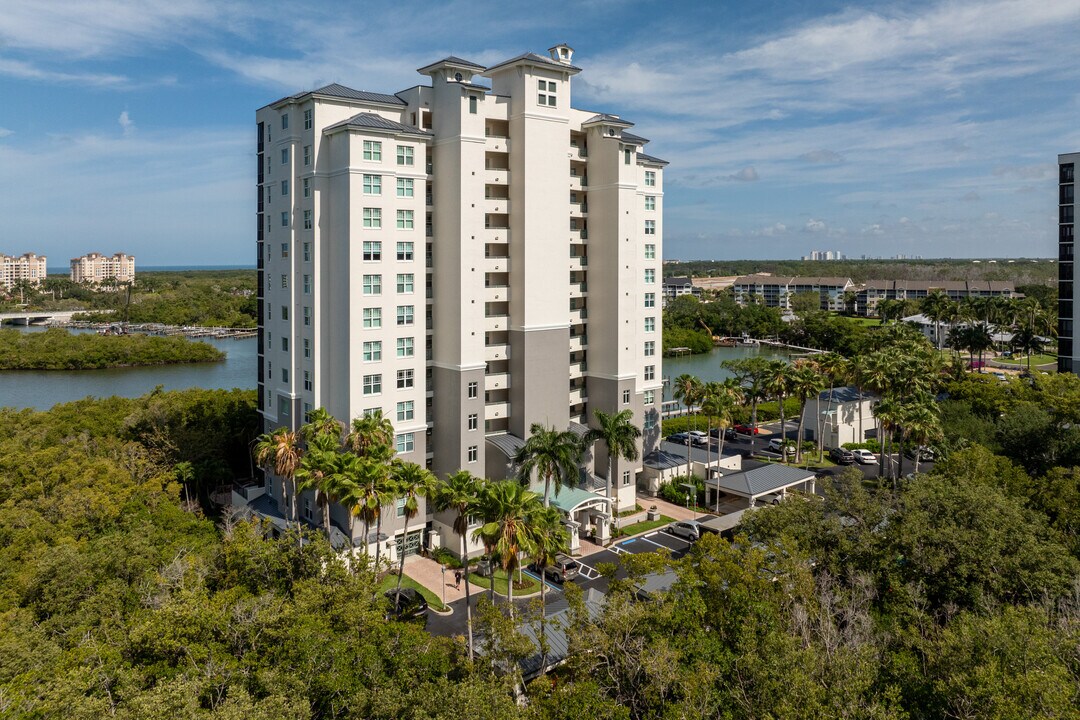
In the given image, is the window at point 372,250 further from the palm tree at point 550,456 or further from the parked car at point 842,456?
the parked car at point 842,456

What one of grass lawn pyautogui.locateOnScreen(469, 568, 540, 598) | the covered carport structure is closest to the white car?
the covered carport structure

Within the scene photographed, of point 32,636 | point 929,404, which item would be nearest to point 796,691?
point 32,636

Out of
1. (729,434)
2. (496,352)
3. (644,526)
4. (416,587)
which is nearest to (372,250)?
(496,352)

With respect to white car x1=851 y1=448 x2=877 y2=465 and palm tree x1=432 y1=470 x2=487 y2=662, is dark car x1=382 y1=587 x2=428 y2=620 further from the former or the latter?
white car x1=851 y1=448 x2=877 y2=465

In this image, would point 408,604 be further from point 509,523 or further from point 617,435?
point 617,435

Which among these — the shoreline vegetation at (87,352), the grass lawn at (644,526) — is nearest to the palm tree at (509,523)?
the grass lawn at (644,526)

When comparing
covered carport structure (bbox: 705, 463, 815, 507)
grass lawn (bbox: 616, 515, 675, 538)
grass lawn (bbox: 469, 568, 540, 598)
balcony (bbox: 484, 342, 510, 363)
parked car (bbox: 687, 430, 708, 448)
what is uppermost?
balcony (bbox: 484, 342, 510, 363)
